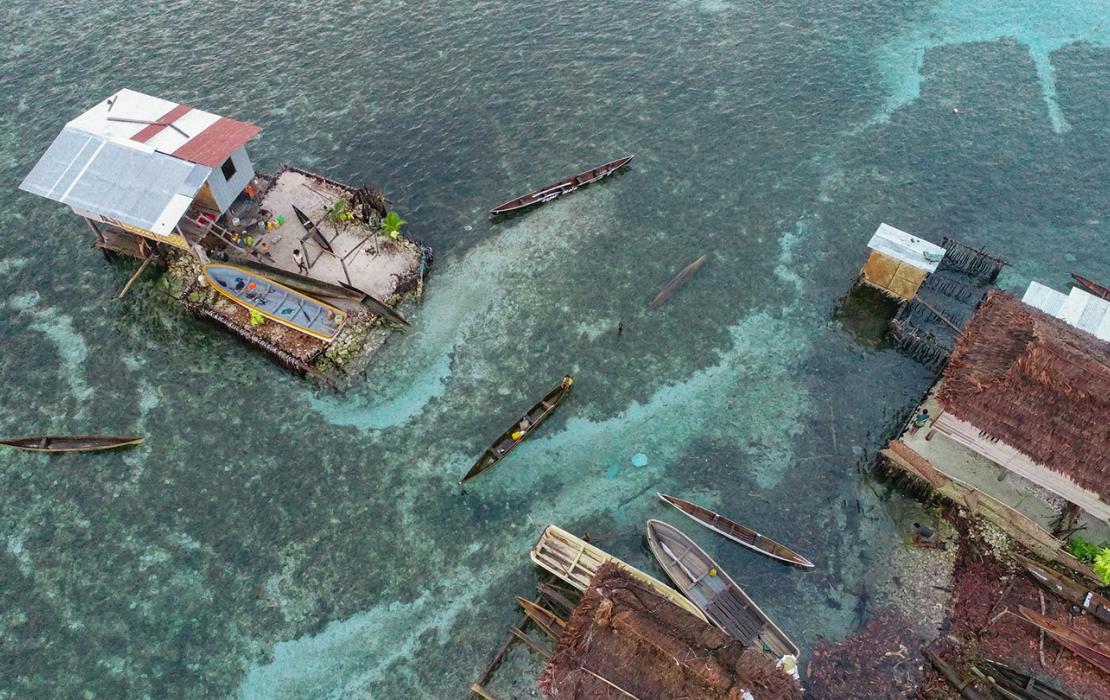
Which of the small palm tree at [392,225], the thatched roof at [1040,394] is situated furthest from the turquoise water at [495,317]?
the thatched roof at [1040,394]

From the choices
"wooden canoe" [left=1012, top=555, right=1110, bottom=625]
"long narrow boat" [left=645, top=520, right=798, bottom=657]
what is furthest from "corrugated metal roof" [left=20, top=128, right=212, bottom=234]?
"wooden canoe" [left=1012, top=555, right=1110, bottom=625]

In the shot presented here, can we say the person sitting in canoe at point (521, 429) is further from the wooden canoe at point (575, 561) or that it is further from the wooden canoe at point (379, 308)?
the wooden canoe at point (379, 308)

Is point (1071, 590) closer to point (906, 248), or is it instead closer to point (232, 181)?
point (906, 248)

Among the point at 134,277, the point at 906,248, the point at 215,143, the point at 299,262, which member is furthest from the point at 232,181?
the point at 906,248

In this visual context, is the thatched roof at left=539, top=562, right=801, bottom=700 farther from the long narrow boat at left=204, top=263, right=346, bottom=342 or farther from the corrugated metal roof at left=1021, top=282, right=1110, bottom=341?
the corrugated metal roof at left=1021, top=282, right=1110, bottom=341

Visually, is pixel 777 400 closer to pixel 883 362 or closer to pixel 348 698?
pixel 883 362

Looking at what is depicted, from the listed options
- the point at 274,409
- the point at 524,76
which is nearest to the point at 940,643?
the point at 274,409

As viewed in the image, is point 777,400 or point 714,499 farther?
point 777,400
